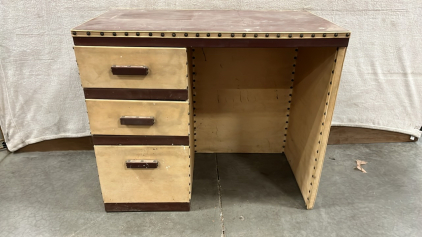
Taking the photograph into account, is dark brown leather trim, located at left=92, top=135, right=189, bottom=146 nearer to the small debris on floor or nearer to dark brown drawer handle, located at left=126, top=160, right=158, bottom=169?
dark brown drawer handle, located at left=126, top=160, right=158, bottom=169

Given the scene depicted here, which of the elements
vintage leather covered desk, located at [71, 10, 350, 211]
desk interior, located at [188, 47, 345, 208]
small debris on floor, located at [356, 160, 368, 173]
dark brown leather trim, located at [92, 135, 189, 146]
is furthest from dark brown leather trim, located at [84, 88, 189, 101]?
small debris on floor, located at [356, 160, 368, 173]

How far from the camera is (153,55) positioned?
1.04 m

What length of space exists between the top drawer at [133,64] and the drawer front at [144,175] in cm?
27

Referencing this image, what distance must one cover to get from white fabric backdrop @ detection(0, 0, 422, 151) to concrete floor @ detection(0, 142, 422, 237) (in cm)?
23

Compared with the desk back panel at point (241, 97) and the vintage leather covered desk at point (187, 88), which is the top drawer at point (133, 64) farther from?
the desk back panel at point (241, 97)

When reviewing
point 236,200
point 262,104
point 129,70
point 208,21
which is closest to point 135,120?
point 129,70

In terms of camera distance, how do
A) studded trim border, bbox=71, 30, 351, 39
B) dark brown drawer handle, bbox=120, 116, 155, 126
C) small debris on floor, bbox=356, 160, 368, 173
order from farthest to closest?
small debris on floor, bbox=356, 160, 368, 173, dark brown drawer handle, bbox=120, 116, 155, 126, studded trim border, bbox=71, 30, 351, 39

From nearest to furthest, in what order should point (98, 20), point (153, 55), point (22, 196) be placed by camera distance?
point (153, 55)
point (98, 20)
point (22, 196)

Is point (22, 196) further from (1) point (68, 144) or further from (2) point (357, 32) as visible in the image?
(2) point (357, 32)

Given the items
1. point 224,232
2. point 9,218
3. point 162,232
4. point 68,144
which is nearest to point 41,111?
point 68,144

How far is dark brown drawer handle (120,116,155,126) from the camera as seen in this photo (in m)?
1.12

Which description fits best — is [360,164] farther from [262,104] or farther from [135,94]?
[135,94]

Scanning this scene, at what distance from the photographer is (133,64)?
106 centimetres

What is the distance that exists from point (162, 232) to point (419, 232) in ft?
3.63
